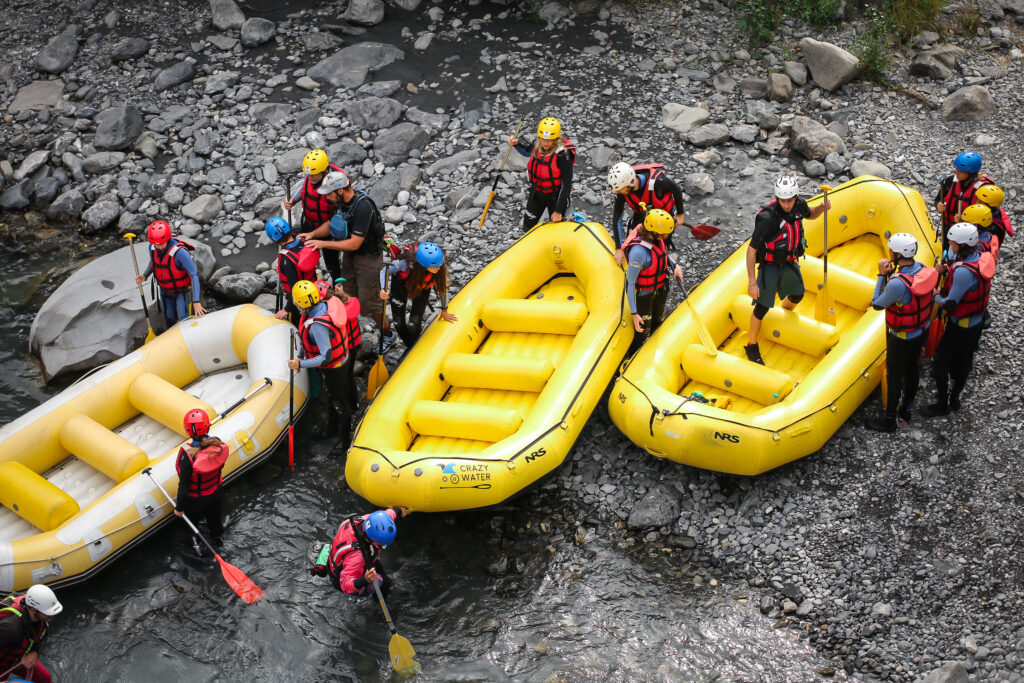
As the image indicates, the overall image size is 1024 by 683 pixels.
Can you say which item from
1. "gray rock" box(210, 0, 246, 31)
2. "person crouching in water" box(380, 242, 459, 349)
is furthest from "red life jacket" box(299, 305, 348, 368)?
"gray rock" box(210, 0, 246, 31)

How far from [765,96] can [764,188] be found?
4.67ft

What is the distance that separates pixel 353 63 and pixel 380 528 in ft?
21.2

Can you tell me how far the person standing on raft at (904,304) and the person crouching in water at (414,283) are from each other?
278 centimetres

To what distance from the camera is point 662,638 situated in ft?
16.5

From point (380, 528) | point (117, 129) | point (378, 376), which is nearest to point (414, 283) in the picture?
point (378, 376)

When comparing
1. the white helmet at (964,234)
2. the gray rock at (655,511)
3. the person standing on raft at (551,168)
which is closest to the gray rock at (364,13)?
the person standing on raft at (551,168)

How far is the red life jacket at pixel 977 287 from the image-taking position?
5.17 m

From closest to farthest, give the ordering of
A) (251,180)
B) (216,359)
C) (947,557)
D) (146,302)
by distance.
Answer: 1. (947,557)
2. (216,359)
3. (146,302)
4. (251,180)

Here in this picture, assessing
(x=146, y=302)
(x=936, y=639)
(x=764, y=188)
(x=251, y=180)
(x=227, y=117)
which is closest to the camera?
(x=936, y=639)

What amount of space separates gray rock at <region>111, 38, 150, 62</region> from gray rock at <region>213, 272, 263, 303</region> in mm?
3954

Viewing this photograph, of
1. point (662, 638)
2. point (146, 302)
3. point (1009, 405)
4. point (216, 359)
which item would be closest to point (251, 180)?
point (146, 302)

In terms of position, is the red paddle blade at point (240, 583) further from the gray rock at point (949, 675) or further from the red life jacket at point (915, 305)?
the red life jacket at point (915, 305)

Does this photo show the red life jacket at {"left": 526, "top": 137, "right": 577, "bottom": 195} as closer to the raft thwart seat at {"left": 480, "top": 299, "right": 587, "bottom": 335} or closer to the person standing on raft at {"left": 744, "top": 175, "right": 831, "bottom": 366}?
the raft thwart seat at {"left": 480, "top": 299, "right": 587, "bottom": 335}

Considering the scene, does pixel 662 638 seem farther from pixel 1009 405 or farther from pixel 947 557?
pixel 1009 405
